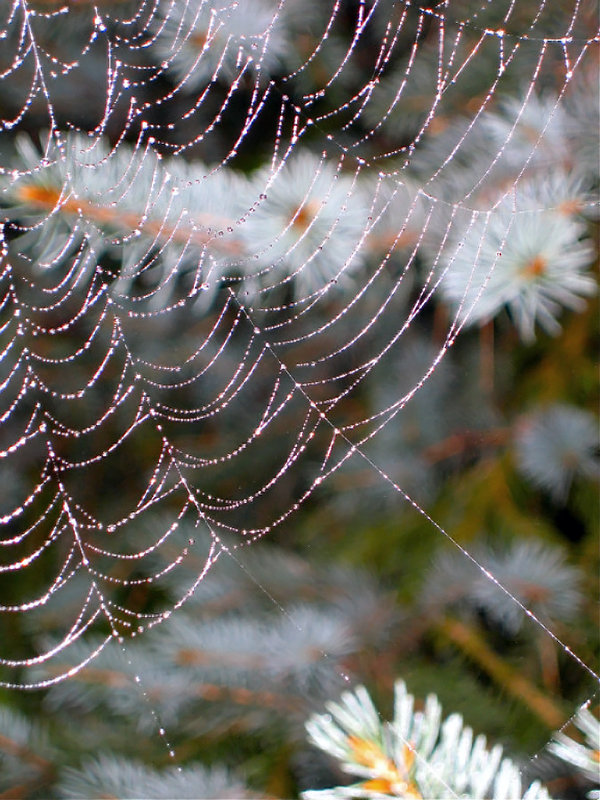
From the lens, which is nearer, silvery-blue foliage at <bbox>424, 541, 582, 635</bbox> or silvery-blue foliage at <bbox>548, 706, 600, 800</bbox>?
silvery-blue foliage at <bbox>548, 706, 600, 800</bbox>

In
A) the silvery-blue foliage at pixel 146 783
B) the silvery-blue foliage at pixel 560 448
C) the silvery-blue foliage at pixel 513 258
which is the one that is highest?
the silvery-blue foliage at pixel 513 258

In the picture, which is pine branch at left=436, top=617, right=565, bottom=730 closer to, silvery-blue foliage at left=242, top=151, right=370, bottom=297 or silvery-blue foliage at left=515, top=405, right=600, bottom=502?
silvery-blue foliage at left=515, top=405, right=600, bottom=502

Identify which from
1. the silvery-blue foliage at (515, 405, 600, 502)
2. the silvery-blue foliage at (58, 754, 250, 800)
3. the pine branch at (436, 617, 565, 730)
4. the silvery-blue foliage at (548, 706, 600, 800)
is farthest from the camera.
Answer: the silvery-blue foliage at (515, 405, 600, 502)

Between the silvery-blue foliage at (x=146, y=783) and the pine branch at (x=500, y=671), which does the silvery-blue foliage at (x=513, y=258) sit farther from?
the silvery-blue foliage at (x=146, y=783)

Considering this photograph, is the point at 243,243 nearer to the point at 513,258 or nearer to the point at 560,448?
the point at 513,258

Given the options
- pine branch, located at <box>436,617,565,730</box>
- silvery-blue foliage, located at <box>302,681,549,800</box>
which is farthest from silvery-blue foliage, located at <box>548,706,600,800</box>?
pine branch, located at <box>436,617,565,730</box>

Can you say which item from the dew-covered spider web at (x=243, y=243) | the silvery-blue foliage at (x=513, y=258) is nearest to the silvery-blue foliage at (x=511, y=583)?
the dew-covered spider web at (x=243, y=243)

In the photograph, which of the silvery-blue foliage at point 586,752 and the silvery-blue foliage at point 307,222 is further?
the silvery-blue foliage at point 307,222

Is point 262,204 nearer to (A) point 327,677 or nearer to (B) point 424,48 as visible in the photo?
(B) point 424,48

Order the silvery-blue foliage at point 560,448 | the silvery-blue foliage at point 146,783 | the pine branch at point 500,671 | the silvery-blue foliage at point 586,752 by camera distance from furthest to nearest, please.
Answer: the silvery-blue foliage at point 560,448
the pine branch at point 500,671
the silvery-blue foliage at point 146,783
the silvery-blue foliage at point 586,752
